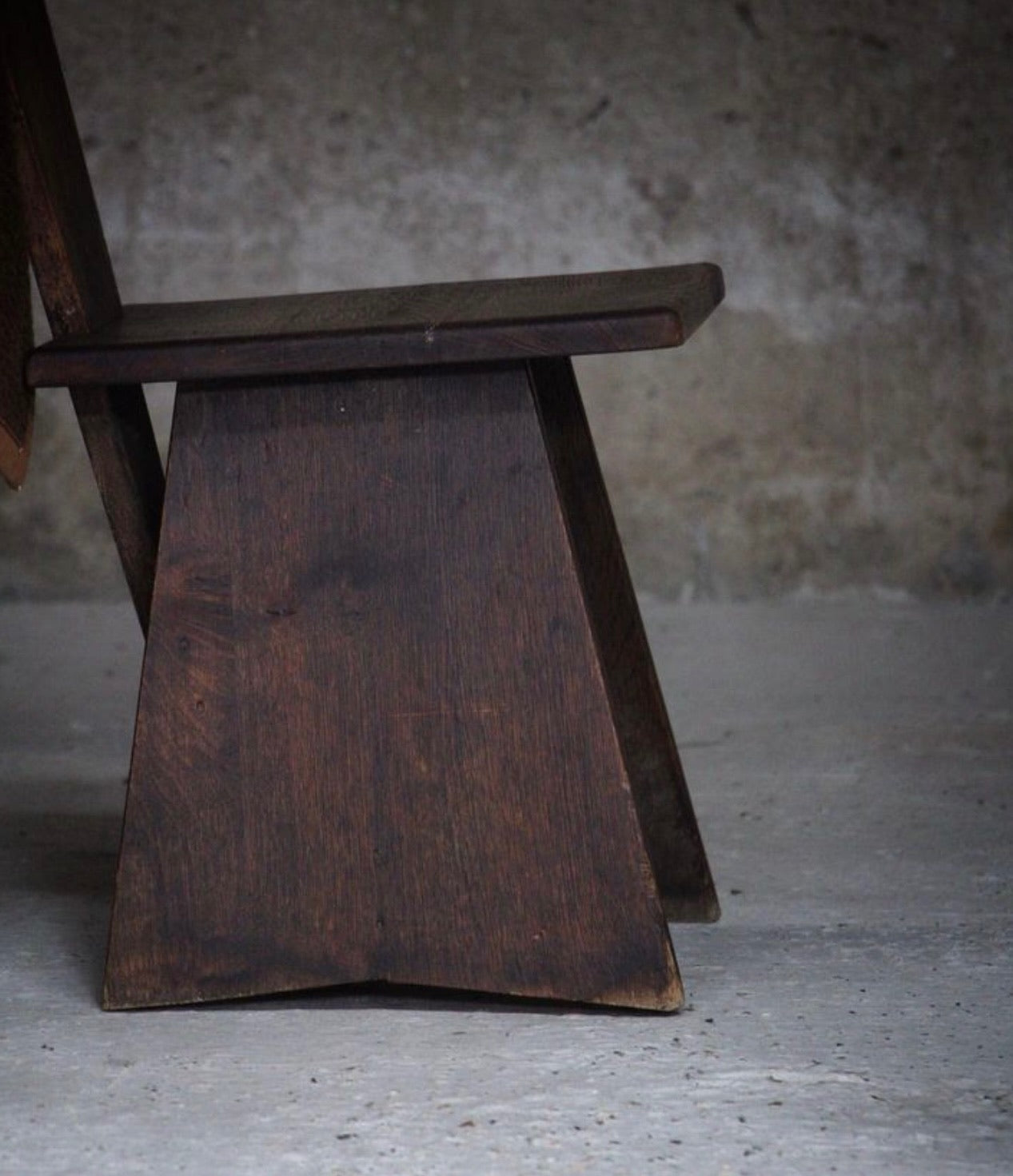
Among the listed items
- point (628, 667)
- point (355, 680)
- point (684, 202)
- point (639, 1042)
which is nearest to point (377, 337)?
point (355, 680)

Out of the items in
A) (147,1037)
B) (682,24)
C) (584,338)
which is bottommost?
(682,24)

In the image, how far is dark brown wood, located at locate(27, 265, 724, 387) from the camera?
1263mm

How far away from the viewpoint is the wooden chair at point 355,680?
132cm

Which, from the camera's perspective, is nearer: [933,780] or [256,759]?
[256,759]

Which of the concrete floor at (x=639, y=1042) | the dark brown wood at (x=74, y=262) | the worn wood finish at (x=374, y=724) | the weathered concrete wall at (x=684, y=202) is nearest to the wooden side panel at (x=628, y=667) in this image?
the concrete floor at (x=639, y=1042)

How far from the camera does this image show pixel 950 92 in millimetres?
3824

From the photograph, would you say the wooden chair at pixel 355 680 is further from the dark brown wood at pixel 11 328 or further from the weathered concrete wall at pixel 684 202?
the weathered concrete wall at pixel 684 202

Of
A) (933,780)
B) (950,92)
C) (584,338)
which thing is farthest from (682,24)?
(584,338)

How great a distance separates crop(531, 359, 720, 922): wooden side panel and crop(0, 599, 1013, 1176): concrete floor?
2.1 inches

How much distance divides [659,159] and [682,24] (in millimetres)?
300

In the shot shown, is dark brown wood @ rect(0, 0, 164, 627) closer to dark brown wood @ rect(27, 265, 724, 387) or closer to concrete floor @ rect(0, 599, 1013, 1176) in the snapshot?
dark brown wood @ rect(27, 265, 724, 387)

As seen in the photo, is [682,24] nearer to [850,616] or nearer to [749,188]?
[749,188]

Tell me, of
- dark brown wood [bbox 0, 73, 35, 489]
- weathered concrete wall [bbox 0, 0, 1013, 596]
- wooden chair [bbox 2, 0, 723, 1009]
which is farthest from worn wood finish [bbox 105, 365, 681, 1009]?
weathered concrete wall [bbox 0, 0, 1013, 596]

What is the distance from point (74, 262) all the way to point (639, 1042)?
29.8 inches
